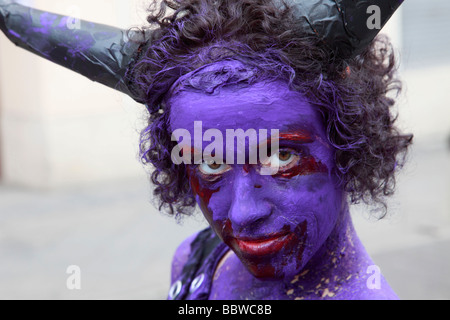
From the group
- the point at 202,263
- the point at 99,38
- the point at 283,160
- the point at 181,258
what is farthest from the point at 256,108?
the point at 181,258

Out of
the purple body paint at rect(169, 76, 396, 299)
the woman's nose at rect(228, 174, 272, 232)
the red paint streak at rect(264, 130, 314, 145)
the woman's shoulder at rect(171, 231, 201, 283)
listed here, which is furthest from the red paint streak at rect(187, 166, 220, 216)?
the woman's shoulder at rect(171, 231, 201, 283)

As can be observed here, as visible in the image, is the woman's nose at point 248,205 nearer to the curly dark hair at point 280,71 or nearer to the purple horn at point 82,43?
the curly dark hair at point 280,71

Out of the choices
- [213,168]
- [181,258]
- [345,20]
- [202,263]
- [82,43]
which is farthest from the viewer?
[181,258]

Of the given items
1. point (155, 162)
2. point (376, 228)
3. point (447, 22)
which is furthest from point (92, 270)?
point (447, 22)

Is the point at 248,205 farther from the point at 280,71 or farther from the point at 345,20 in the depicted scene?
the point at 345,20

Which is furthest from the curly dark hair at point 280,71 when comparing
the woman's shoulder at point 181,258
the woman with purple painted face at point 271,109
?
the woman's shoulder at point 181,258

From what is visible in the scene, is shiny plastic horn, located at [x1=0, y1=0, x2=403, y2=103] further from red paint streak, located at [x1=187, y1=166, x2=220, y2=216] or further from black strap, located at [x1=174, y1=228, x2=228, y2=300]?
black strap, located at [x1=174, y1=228, x2=228, y2=300]

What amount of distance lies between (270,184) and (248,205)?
3.2 inches

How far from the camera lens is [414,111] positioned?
9.35 m

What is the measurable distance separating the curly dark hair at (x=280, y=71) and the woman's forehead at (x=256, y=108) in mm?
34

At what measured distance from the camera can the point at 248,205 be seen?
4.69ft

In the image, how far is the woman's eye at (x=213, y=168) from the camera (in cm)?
151

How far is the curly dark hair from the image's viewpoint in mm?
1444

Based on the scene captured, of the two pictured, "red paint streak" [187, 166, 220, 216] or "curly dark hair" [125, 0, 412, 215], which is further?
"red paint streak" [187, 166, 220, 216]
